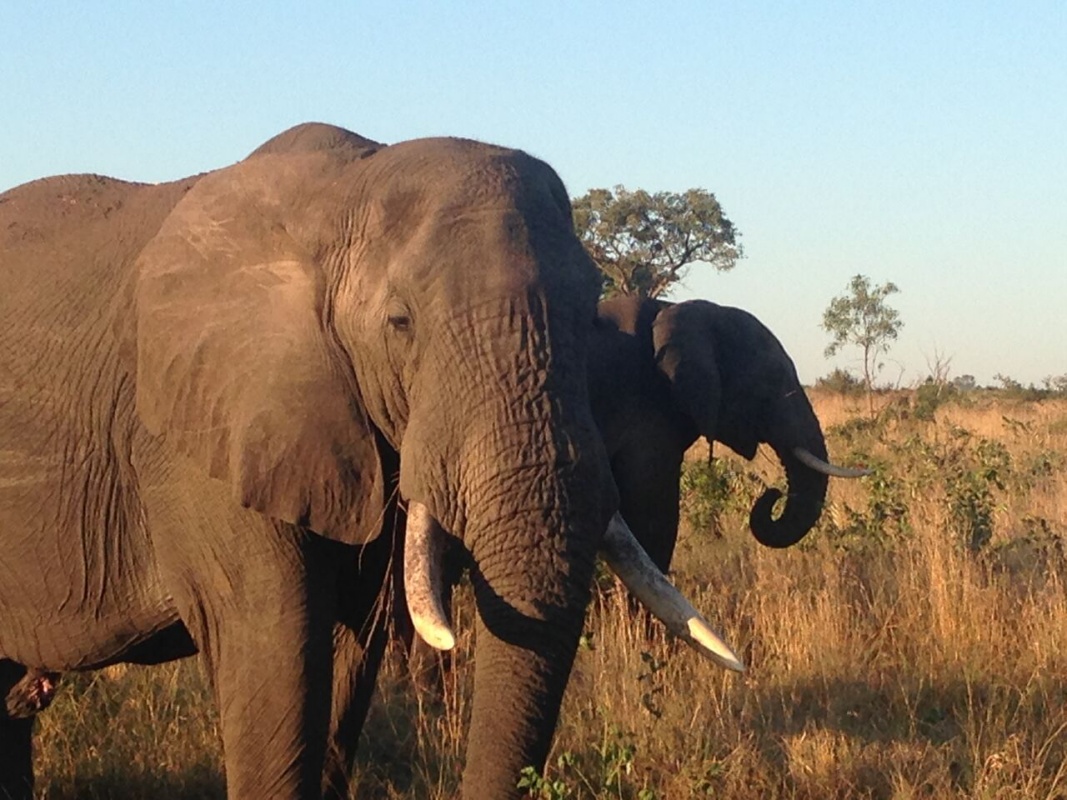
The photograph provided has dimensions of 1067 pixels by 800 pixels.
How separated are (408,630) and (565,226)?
10.4 feet

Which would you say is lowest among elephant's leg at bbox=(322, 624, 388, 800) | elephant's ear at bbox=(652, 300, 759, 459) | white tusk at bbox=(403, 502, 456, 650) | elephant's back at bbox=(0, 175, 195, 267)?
elephant's leg at bbox=(322, 624, 388, 800)

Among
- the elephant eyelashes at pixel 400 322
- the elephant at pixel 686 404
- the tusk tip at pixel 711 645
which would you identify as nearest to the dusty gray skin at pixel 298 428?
the elephant eyelashes at pixel 400 322

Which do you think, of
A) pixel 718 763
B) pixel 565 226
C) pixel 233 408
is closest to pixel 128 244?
pixel 233 408

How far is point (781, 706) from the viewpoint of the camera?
6578 mm

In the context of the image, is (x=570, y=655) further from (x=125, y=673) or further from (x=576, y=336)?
(x=125, y=673)

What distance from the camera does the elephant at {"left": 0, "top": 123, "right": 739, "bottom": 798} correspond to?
3.75 m

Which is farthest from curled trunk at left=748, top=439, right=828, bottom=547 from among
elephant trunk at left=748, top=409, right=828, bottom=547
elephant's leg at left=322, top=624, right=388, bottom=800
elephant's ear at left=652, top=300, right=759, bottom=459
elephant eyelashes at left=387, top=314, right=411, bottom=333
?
elephant eyelashes at left=387, top=314, right=411, bottom=333

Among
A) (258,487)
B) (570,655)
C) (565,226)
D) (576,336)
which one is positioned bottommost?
(570,655)

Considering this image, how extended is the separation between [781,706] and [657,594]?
107 inches

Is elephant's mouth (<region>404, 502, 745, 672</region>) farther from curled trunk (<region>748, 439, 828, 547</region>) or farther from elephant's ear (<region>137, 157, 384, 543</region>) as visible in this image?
curled trunk (<region>748, 439, 828, 547</region>)

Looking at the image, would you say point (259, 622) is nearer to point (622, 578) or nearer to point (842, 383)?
point (622, 578)

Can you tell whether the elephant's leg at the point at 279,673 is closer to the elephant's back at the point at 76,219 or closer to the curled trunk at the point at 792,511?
the elephant's back at the point at 76,219

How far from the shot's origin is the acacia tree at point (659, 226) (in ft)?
123

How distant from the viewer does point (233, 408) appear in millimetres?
4234
